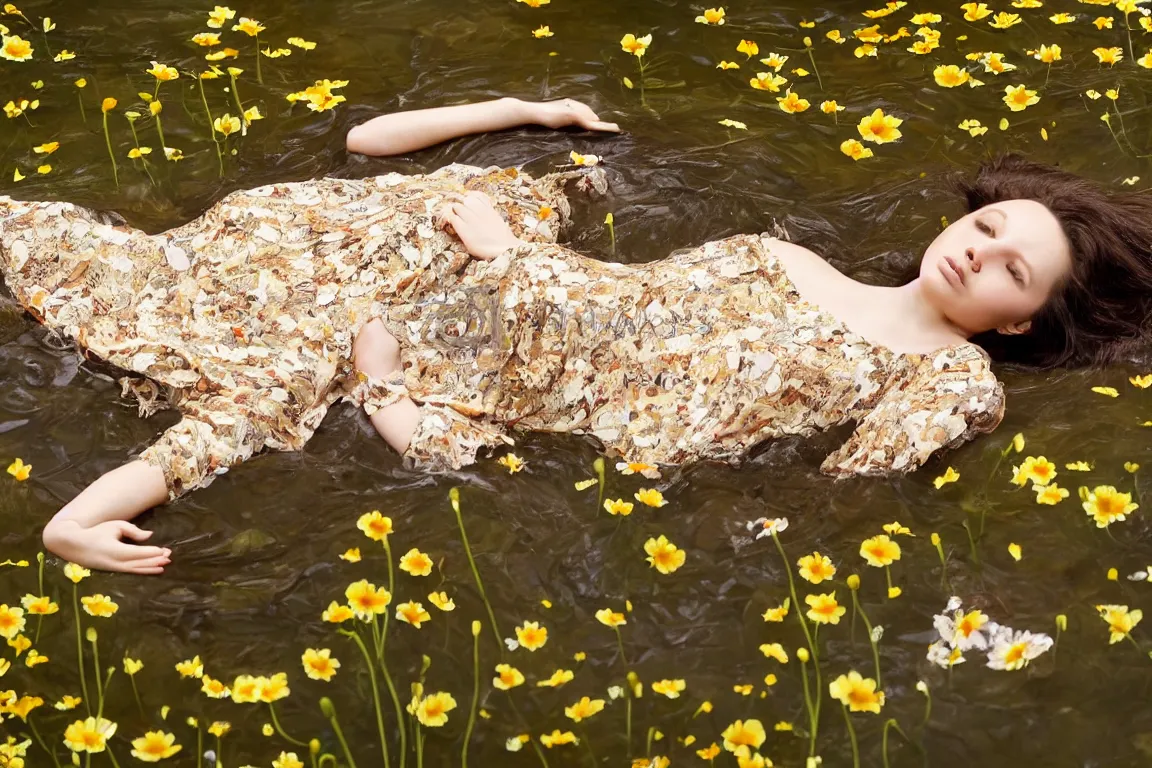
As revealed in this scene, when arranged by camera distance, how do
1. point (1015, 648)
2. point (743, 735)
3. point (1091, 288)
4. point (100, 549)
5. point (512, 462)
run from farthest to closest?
point (1091, 288), point (512, 462), point (100, 549), point (1015, 648), point (743, 735)

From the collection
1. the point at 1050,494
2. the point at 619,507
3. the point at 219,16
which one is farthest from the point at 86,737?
the point at 219,16

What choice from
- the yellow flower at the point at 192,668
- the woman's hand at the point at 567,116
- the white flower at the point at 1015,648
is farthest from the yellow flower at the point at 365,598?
the woman's hand at the point at 567,116

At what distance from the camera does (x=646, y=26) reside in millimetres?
4586

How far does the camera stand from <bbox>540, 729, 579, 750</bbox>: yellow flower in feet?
8.02

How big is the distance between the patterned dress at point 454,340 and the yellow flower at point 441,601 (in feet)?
1.32

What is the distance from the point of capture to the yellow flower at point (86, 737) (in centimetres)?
248

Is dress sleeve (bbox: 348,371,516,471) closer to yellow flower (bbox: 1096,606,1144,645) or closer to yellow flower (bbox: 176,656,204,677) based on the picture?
yellow flower (bbox: 176,656,204,677)

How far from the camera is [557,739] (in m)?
2.45

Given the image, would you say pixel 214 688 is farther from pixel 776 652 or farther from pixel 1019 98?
pixel 1019 98

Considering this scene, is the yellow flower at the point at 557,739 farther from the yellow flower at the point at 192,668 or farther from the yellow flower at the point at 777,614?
the yellow flower at the point at 192,668

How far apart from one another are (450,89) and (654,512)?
196cm

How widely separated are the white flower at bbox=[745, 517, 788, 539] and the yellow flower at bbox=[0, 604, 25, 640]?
5.04 ft

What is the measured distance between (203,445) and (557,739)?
106 centimetres

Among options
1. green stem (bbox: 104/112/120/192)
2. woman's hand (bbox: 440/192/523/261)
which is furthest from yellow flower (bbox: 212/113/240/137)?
woman's hand (bbox: 440/192/523/261)
